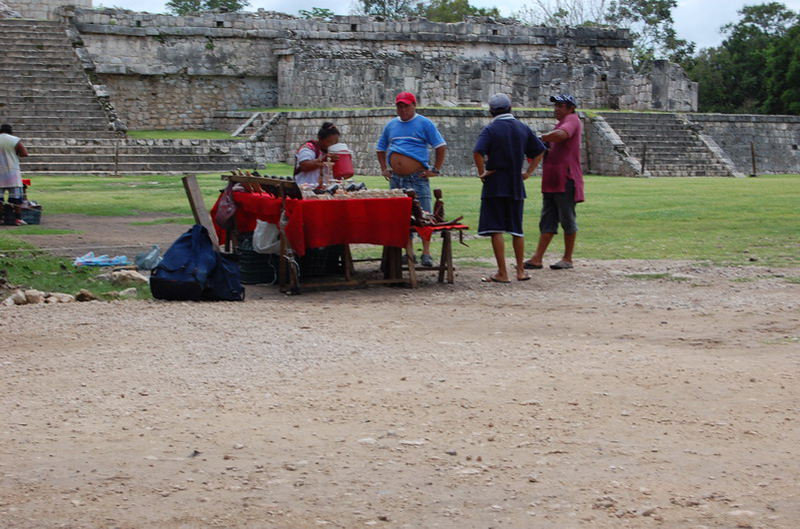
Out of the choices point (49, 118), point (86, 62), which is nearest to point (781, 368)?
point (49, 118)

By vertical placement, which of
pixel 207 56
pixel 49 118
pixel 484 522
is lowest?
pixel 484 522

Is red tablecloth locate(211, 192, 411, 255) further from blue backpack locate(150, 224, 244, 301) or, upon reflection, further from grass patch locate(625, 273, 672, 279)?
grass patch locate(625, 273, 672, 279)

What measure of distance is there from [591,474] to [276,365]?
7.32 feet

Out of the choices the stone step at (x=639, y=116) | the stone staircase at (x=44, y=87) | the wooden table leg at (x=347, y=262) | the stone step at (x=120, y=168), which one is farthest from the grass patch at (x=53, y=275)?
the stone step at (x=639, y=116)

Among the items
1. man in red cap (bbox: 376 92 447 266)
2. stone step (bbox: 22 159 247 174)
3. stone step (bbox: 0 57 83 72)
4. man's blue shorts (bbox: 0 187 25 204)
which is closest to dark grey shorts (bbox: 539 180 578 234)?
man in red cap (bbox: 376 92 447 266)

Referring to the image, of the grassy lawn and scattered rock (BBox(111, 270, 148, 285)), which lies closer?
scattered rock (BBox(111, 270, 148, 285))

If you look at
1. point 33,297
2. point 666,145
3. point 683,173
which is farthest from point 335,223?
point 666,145

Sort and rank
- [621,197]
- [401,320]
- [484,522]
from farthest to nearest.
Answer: [621,197] → [401,320] → [484,522]

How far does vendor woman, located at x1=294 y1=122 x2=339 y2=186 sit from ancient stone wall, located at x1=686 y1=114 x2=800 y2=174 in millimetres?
25132

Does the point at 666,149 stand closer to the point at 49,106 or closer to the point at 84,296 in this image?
the point at 49,106

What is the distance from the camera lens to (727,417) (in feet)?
15.4

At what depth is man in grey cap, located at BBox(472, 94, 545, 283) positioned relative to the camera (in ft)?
29.5

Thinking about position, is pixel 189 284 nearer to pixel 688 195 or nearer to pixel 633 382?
pixel 633 382

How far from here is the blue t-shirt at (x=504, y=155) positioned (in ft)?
29.5
